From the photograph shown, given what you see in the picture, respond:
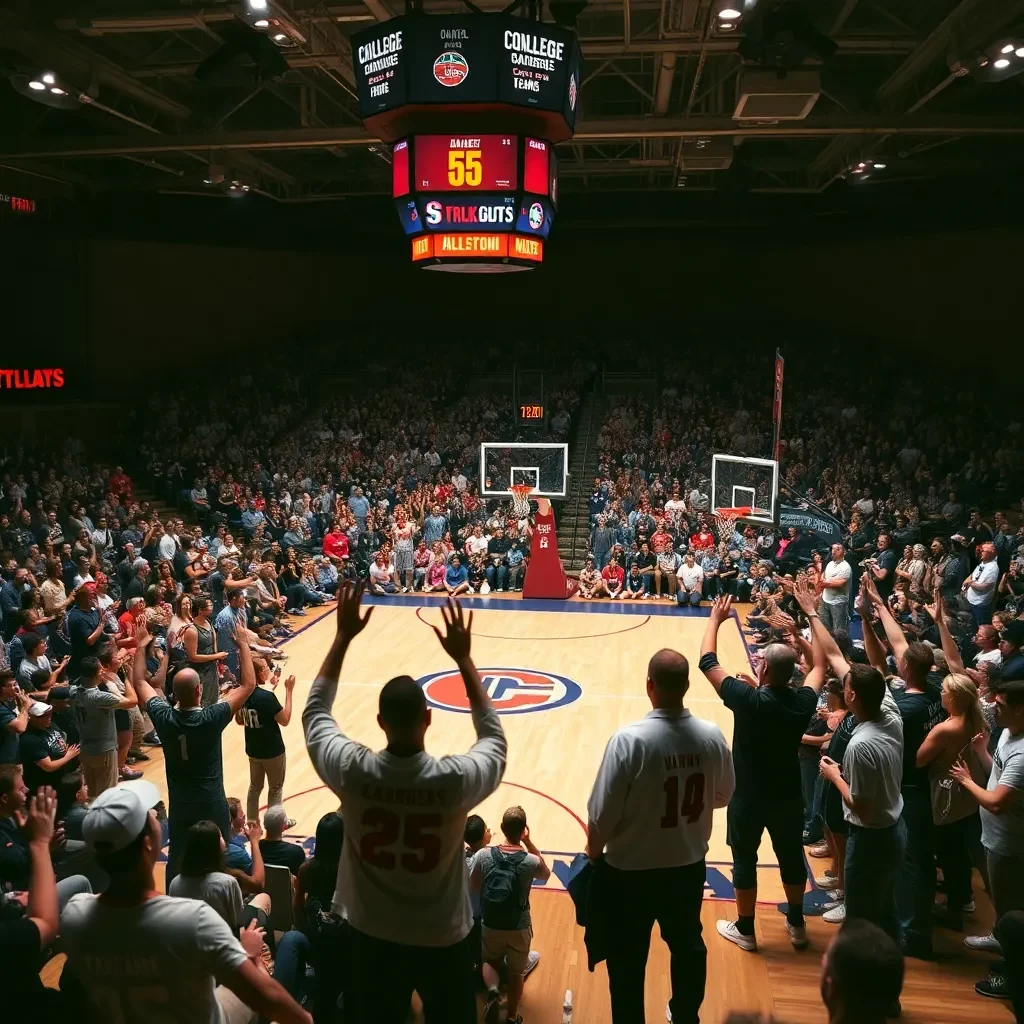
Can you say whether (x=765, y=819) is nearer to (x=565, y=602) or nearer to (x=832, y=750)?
(x=832, y=750)

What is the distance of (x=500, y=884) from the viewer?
5066 mm

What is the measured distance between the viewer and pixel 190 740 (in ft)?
19.6

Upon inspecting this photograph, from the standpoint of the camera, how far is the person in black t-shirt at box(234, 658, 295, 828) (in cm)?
753

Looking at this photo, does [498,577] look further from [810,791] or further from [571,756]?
[810,791]

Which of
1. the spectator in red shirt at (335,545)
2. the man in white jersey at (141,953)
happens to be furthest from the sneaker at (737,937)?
the spectator in red shirt at (335,545)

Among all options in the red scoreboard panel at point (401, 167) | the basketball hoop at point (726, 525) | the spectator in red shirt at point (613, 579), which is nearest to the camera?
the red scoreboard panel at point (401, 167)

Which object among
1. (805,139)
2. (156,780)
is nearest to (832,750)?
(156,780)

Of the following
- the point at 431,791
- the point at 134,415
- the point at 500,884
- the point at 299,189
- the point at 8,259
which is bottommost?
the point at 500,884

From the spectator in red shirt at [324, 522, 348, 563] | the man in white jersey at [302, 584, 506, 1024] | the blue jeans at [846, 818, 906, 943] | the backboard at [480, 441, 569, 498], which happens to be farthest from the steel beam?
the man in white jersey at [302, 584, 506, 1024]

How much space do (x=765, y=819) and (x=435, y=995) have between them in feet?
9.25

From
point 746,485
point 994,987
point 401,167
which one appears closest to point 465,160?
point 401,167

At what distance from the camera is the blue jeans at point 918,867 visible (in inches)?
216

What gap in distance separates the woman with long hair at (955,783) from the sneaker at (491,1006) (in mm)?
2608

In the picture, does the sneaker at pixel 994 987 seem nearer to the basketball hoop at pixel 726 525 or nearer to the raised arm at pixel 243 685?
the raised arm at pixel 243 685
